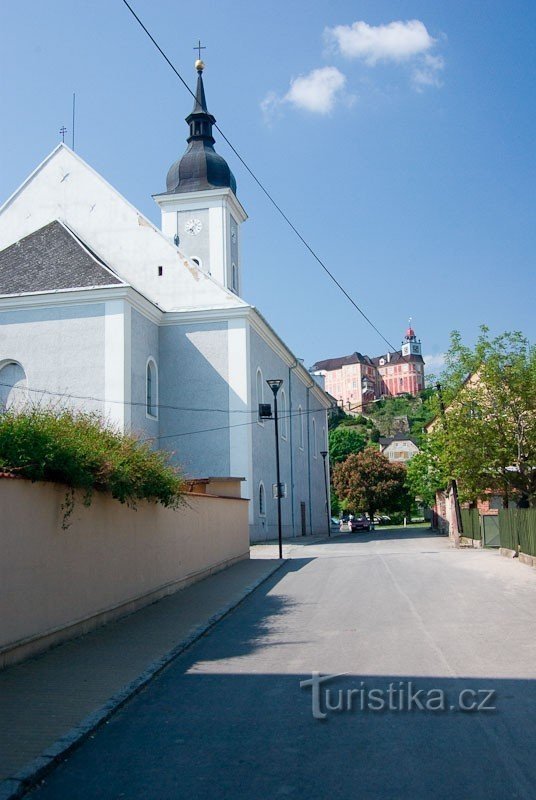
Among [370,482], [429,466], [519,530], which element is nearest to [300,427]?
[429,466]

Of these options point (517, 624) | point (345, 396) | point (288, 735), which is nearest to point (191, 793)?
point (288, 735)

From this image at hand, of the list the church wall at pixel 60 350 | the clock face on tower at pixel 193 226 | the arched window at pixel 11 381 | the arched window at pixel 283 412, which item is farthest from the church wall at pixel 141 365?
the clock face on tower at pixel 193 226

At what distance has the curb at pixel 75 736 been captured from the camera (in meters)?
5.03

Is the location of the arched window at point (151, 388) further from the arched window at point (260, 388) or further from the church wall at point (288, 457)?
the arched window at point (260, 388)

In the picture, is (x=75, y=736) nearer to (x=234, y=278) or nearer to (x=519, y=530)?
(x=519, y=530)

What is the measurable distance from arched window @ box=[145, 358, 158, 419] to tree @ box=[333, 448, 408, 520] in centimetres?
4619

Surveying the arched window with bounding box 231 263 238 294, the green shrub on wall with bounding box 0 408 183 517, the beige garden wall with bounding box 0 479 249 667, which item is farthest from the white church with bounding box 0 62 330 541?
the green shrub on wall with bounding box 0 408 183 517

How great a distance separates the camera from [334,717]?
255 inches

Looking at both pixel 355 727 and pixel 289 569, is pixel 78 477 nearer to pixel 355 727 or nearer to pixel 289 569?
pixel 355 727

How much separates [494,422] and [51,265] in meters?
18.6

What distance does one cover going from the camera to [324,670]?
26.7 feet

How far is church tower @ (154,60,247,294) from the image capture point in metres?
43.9

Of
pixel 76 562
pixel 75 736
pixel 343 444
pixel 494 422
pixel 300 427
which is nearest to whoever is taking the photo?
pixel 75 736

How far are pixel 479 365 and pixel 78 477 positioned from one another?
22257 mm
